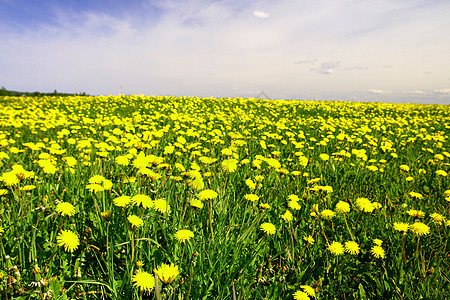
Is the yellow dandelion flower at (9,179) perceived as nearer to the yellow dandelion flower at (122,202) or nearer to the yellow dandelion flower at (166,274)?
the yellow dandelion flower at (122,202)

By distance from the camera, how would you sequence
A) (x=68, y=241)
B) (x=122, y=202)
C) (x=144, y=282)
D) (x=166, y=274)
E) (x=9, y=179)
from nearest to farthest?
1. (x=166, y=274)
2. (x=144, y=282)
3. (x=68, y=241)
4. (x=122, y=202)
5. (x=9, y=179)

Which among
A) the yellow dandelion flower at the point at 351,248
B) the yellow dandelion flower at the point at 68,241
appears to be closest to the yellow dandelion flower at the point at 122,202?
the yellow dandelion flower at the point at 68,241

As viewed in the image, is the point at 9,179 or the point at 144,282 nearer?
the point at 144,282

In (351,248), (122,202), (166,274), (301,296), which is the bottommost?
(301,296)

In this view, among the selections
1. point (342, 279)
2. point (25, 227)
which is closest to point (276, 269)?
point (342, 279)

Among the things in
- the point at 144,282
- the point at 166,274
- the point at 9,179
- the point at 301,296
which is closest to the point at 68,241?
the point at 144,282

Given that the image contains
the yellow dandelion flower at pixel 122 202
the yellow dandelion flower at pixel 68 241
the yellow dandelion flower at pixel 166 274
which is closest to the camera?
the yellow dandelion flower at pixel 166 274

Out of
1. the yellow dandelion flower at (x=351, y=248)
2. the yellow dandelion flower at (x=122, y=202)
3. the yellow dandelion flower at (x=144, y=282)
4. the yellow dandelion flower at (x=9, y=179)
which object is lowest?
the yellow dandelion flower at (x=351, y=248)

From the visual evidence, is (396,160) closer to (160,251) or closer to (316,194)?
(316,194)

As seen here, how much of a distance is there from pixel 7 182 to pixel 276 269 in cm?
187

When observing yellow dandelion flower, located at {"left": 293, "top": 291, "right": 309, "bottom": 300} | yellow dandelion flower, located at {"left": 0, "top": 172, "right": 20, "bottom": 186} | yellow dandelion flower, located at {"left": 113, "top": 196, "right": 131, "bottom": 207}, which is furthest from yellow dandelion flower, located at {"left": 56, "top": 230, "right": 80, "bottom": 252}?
yellow dandelion flower, located at {"left": 293, "top": 291, "right": 309, "bottom": 300}

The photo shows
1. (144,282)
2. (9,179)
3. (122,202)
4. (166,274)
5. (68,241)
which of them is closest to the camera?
(166,274)

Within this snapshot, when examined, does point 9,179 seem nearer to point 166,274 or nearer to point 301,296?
point 166,274

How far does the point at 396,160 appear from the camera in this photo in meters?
4.18
